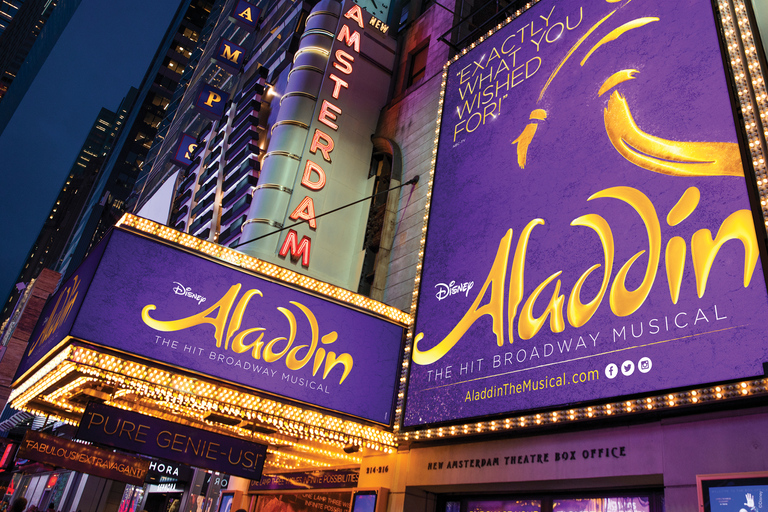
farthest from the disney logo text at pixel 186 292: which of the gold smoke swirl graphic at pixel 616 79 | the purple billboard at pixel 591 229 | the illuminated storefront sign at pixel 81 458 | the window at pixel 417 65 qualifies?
the window at pixel 417 65

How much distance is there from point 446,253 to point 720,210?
5.29m

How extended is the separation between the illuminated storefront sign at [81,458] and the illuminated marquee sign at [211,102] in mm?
19178

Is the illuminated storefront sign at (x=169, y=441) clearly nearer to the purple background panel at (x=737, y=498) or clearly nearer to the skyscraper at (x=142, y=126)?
the purple background panel at (x=737, y=498)

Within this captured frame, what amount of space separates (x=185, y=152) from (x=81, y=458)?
23.3 metres

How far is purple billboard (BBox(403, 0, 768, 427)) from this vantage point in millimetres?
6527

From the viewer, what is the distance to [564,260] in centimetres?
851

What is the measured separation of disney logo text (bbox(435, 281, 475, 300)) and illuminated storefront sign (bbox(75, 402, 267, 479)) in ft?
14.6

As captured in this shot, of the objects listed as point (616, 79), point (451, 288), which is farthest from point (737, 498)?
point (616, 79)

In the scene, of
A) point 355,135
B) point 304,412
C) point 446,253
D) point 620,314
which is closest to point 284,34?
point 355,135

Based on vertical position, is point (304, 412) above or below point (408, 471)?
above

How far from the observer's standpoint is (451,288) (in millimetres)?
10555

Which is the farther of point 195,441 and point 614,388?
point 195,441

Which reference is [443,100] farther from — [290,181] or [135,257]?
[135,257]

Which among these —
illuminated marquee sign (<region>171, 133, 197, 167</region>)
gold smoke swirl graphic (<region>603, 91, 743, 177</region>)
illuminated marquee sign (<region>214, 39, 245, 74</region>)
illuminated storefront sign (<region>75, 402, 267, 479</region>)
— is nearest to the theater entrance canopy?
illuminated storefront sign (<region>75, 402, 267, 479</region>)
